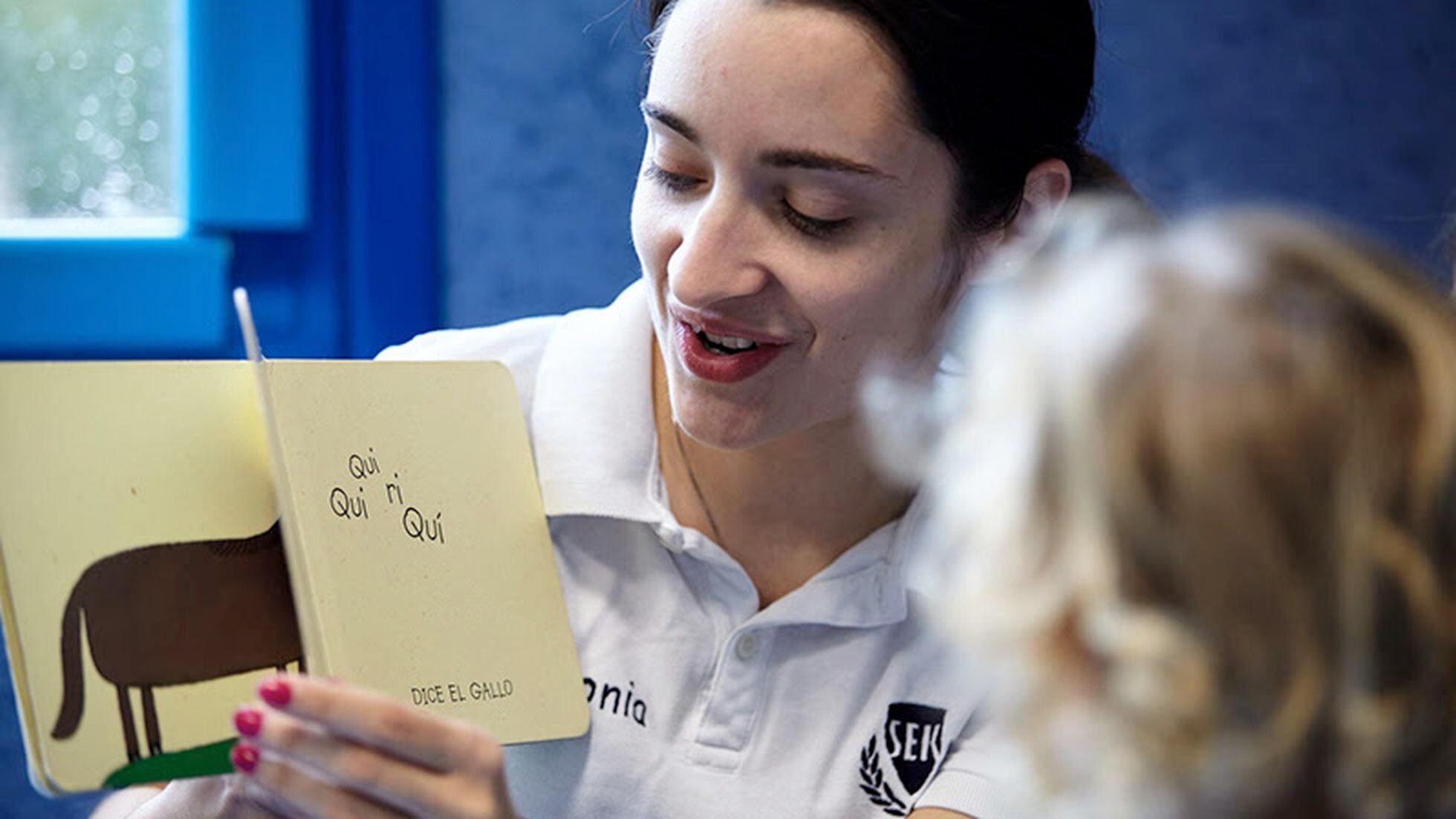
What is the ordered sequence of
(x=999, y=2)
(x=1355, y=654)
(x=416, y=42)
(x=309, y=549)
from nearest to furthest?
1. (x=1355, y=654)
2. (x=309, y=549)
3. (x=999, y=2)
4. (x=416, y=42)

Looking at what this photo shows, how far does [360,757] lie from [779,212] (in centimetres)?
45

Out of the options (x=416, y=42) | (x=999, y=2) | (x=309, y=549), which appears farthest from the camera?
(x=416, y=42)

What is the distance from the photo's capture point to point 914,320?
3.59 ft

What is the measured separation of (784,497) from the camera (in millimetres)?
1178

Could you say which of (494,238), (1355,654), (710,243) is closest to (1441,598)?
(1355,654)

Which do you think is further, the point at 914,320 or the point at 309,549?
the point at 914,320

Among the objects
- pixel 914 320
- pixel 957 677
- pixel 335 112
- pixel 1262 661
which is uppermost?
pixel 335 112

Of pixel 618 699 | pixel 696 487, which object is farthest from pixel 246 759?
pixel 696 487

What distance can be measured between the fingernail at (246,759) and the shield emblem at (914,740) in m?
0.47

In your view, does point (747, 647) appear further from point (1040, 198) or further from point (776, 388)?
point (1040, 198)

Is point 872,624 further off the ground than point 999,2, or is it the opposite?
point 999,2

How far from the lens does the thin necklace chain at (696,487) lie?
1.17 metres

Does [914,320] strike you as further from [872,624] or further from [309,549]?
[309,549]

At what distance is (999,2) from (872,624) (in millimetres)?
423
